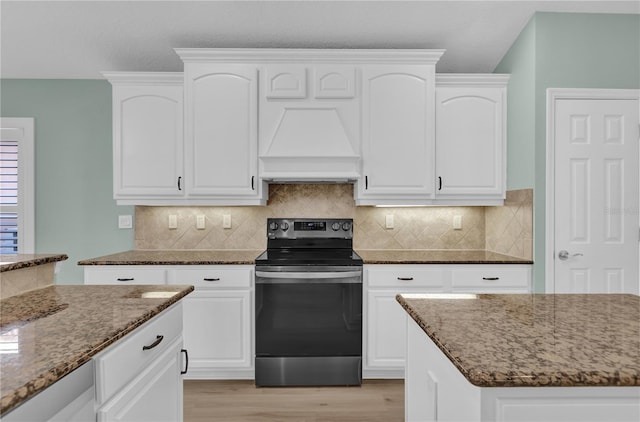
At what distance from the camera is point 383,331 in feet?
8.89

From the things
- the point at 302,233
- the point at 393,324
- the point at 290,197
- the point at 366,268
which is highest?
the point at 290,197

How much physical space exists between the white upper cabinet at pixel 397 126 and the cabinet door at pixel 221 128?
878 mm

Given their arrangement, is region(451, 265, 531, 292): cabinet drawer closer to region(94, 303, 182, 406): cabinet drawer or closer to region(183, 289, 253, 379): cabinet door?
region(183, 289, 253, 379): cabinet door

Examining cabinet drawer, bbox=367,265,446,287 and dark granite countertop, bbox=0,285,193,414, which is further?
cabinet drawer, bbox=367,265,446,287

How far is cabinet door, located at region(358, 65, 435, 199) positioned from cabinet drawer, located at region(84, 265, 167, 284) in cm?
162

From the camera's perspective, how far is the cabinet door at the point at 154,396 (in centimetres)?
109

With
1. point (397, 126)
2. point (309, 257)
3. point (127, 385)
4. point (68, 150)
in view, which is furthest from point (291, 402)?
point (68, 150)

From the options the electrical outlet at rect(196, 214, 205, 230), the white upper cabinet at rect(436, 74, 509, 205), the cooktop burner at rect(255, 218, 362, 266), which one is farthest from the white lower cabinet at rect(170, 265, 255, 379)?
the white upper cabinet at rect(436, 74, 509, 205)

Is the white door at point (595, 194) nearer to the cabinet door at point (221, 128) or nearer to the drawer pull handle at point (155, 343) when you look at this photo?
the cabinet door at point (221, 128)

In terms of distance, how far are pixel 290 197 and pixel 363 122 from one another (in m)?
0.92

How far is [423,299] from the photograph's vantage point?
144cm

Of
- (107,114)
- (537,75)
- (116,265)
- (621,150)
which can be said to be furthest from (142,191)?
(621,150)

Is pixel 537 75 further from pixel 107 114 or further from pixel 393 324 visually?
pixel 107 114

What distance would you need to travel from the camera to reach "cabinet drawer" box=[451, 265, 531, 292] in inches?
106
